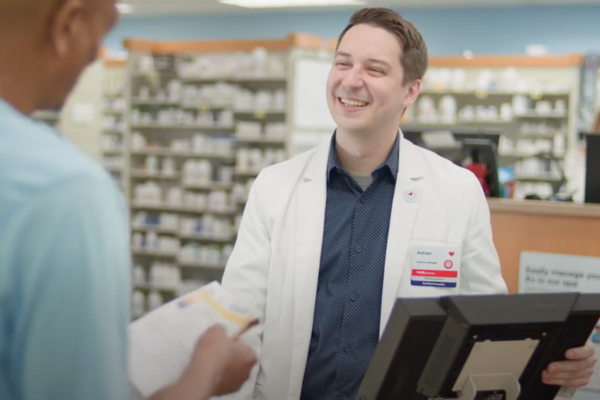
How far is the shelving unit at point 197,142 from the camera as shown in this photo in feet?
26.8

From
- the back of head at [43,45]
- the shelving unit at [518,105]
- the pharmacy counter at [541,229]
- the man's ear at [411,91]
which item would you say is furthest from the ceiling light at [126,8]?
the back of head at [43,45]

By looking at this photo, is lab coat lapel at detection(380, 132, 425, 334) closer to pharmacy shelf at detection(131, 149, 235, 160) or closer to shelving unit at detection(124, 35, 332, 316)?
shelving unit at detection(124, 35, 332, 316)

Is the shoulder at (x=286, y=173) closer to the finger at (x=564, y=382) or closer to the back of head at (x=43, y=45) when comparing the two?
the finger at (x=564, y=382)

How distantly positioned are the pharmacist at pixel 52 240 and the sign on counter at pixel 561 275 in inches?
85.0

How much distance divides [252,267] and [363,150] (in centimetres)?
52

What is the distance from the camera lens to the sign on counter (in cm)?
262

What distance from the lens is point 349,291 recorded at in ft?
6.99

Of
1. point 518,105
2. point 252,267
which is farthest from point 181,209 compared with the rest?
point 252,267

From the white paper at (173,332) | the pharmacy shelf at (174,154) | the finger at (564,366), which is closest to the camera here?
the white paper at (173,332)

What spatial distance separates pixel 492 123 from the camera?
35.8 ft

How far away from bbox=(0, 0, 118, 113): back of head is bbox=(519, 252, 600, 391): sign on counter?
221 centimetres

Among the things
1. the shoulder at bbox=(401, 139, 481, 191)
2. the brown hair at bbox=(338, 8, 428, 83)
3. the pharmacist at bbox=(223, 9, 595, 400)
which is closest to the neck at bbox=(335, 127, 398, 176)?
the pharmacist at bbox=(223, 9, 595, 400)

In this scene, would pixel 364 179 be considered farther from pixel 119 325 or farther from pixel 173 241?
pixel 173 241

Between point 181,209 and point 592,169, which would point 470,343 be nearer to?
point 592,169
